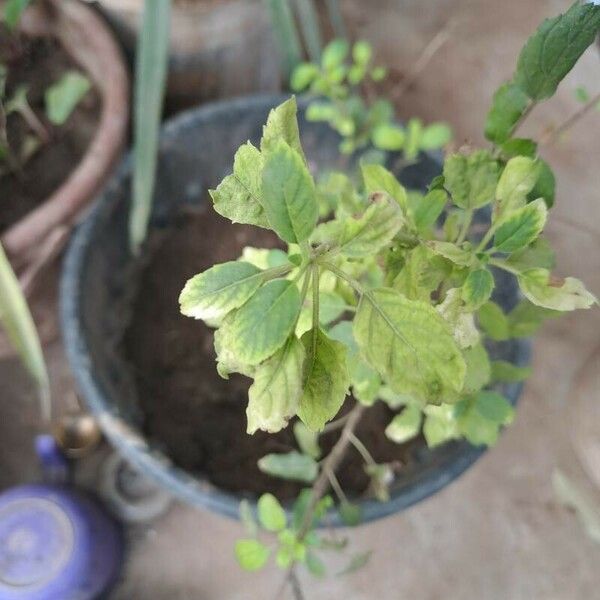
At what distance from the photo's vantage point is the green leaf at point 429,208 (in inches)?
20.1

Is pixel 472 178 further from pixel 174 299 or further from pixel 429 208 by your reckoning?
pixel 174 299

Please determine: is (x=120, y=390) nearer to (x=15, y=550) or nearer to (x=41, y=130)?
(x=15, y=550)

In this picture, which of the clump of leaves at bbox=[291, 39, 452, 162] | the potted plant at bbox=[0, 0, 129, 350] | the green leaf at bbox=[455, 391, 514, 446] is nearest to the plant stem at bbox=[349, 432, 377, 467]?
the green leaf at bbox=[455, 391, 514, 446]

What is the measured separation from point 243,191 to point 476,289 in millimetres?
156

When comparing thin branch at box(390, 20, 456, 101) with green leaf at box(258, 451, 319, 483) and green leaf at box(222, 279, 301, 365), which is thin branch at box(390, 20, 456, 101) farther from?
green leaf at box(222, 279, 301, 365)

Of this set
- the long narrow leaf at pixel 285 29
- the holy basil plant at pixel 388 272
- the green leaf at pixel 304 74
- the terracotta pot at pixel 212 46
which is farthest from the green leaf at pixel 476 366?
the terracotta pot at pixel 212 46

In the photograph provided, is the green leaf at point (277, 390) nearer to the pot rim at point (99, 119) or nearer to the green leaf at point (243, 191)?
the green leaf at point (243, 191)

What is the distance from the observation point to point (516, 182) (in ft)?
1.57

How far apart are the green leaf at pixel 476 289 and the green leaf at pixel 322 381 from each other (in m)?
0.09

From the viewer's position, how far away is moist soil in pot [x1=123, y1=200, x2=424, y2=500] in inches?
36.8

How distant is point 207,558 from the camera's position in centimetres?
111

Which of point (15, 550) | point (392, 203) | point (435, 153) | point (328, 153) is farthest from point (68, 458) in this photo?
point (392, 203)

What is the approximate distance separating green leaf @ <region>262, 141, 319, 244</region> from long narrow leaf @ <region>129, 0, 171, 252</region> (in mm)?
529

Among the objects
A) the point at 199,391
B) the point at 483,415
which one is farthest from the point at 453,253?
the point at 199,391
